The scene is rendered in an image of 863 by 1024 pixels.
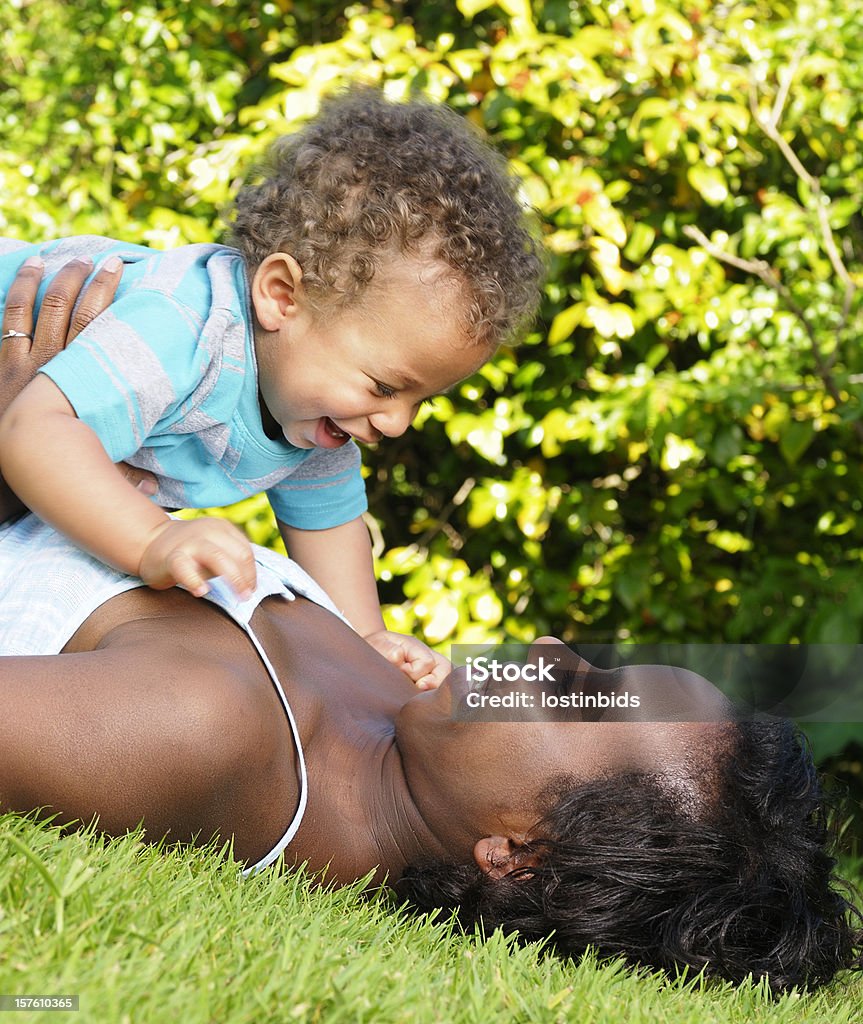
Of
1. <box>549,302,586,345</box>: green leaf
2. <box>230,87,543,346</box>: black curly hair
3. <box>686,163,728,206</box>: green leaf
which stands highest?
<box>230,87,543,346</box>: black curly hair

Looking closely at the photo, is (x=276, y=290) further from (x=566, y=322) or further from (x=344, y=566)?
(x=566, y=322)

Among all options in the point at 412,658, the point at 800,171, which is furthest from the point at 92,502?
the point at 800,171

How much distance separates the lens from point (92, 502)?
182cm

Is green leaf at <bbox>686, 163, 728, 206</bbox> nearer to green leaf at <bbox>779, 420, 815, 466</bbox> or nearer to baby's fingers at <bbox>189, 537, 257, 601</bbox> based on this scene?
green leaf at <bbox>779, 420, 815, 466</bbox>

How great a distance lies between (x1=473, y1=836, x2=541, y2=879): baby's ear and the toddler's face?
739 millimetres

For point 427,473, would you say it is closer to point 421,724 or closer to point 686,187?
point 686,187

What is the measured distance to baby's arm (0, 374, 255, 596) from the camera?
1.78 metres

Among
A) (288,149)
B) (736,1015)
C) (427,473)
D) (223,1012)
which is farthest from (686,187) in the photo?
(223,1012)

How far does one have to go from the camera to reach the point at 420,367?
2.11m

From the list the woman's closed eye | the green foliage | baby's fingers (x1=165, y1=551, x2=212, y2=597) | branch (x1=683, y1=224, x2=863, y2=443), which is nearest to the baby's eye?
the woman's closed eye

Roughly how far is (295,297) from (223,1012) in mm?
1310

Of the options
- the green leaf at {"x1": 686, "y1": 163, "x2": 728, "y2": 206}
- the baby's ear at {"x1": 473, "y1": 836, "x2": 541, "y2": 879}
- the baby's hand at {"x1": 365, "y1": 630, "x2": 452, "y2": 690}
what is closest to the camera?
the baby's ear at {"x1": 473, "y1": 836, "x2": 541, "y2": 879}

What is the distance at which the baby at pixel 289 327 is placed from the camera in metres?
1.88

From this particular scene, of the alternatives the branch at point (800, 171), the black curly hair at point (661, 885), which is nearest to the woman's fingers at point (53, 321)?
the black curly hair at point (661, 885)
